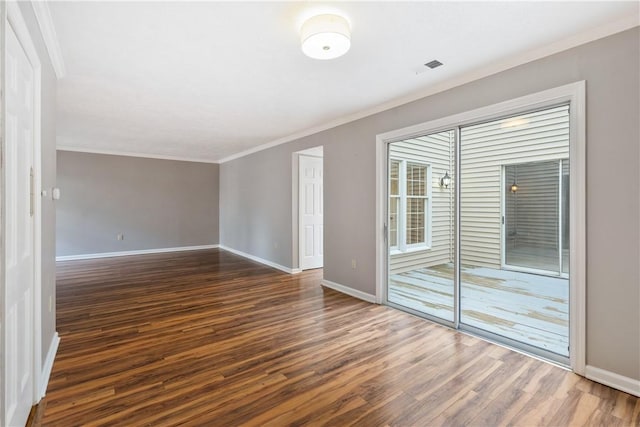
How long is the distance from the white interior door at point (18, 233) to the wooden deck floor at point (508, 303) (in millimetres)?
3301

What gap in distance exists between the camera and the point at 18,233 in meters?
1.58

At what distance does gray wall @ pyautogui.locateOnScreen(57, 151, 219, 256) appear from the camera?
674cm

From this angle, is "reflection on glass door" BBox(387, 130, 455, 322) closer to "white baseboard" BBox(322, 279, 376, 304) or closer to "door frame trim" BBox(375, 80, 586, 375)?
"white baseboard" BBox(322, 279, 376, 304)

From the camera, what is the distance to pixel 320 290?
4.44 metres

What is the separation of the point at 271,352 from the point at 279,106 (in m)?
2.74

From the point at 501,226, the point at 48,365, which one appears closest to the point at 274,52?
the point at 501,226

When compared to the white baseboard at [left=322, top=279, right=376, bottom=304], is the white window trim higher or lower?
higher

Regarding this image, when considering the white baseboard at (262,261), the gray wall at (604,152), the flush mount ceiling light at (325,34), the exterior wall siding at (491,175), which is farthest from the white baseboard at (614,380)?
the white baseboard at (262,261)

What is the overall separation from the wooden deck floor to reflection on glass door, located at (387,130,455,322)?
0.10 ft

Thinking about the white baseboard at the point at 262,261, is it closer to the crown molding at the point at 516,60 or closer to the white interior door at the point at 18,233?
the crown molding at the point at 516,60

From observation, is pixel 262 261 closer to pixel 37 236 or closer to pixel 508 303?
pixel 508 303

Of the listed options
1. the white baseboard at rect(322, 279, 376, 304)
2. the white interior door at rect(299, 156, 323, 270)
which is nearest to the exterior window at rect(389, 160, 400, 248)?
the white baseboard at rect(322, 279, 376, 304)

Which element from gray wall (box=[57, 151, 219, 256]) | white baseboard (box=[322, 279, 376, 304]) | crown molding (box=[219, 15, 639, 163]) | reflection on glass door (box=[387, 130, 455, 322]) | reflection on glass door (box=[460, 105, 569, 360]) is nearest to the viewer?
crown molding (box=[219, 15, 639, 163])

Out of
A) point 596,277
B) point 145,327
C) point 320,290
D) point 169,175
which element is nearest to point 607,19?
point 596,277
